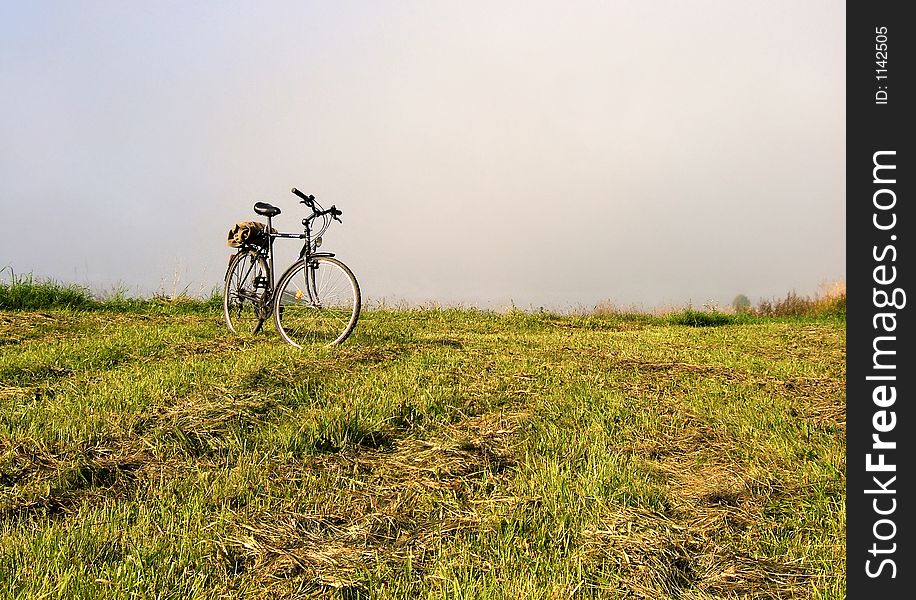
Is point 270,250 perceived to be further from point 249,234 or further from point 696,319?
point 696,319

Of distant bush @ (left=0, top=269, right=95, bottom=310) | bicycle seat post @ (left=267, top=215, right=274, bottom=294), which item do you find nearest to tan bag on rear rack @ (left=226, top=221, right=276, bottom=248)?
bicycle seat post @ (left=267, top=215, right=274, bottom=294)

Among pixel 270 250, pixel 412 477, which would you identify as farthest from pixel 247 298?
pixel 412 477

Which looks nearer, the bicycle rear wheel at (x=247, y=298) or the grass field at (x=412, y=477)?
the grass field at (x=412, y=477)

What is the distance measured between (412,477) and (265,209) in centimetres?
504

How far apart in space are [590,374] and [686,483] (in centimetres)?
257

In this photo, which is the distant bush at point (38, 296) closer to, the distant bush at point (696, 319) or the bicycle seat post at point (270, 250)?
the bicycle seat post at point (270, 250)

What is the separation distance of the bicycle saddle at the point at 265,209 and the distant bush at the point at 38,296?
6.30 m

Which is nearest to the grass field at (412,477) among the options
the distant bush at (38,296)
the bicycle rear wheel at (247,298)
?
the bicycle rear wheel at (247,298)

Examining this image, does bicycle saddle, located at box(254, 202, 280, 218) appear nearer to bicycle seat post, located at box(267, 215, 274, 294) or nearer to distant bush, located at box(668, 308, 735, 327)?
bicycle seat post, located at box(267, 215, 274, 294)

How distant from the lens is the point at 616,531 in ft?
9.34

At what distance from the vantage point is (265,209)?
7.75 meters

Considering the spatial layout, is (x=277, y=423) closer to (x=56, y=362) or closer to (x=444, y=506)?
(x=444, y=506)

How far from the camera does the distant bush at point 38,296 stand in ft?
39.2

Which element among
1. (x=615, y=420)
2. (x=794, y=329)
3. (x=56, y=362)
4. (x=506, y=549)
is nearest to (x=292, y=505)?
(x=506, y=549)
